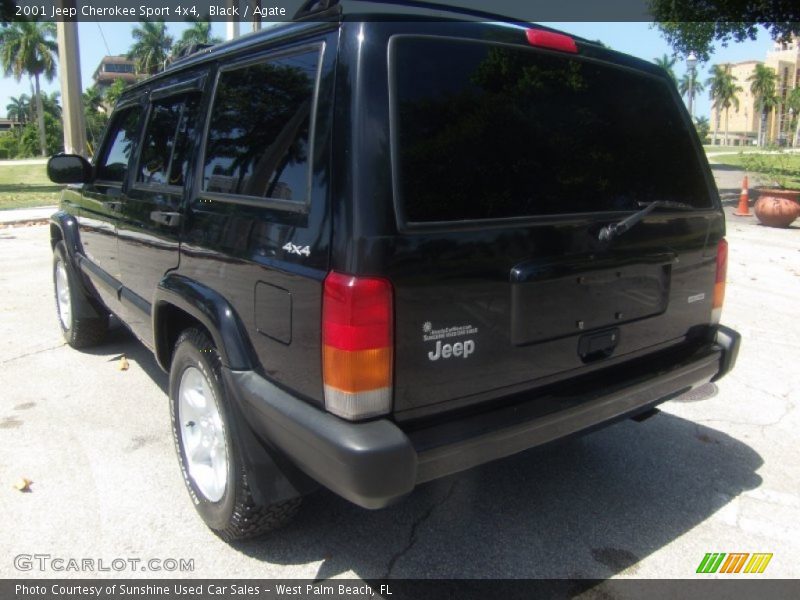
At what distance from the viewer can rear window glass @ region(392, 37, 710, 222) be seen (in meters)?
2.10

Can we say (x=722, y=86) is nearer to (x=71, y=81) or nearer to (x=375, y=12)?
(x=71, y=81)

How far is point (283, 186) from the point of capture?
2.28 metres

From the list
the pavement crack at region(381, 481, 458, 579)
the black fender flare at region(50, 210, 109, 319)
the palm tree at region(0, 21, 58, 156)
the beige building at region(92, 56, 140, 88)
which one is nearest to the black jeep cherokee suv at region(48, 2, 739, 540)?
the pavement crack at region(381, 481, 458, 579)

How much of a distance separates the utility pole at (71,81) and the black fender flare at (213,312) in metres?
12.7

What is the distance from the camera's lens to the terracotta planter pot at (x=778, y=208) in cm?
1281

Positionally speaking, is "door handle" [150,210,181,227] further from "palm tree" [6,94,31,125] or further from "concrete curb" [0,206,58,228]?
"palm tree" [6,94,31,125]

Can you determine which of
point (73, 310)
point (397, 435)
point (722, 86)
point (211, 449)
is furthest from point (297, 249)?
point (722, 86)

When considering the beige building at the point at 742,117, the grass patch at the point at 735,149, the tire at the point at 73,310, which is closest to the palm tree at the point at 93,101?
the grass patch at the point at 735,149

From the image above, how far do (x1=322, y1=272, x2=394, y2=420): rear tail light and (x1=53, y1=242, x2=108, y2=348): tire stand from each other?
3449 millimetres

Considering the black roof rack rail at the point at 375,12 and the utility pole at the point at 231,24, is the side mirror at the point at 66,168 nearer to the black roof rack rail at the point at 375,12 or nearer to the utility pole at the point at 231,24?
the black roof rack rail at the point at 375,12

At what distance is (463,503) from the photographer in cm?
304

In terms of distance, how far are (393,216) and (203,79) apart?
1.42m

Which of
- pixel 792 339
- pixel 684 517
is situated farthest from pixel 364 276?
pixel 792 339

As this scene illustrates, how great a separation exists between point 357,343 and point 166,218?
144 centimetres
